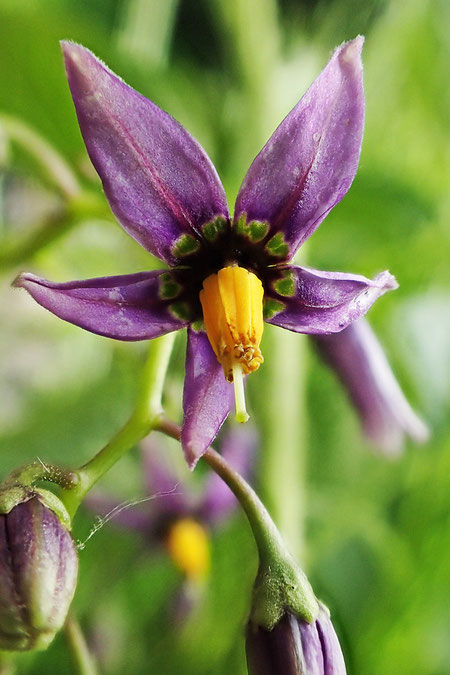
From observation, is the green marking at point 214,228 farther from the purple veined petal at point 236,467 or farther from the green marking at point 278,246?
the purple veined petal at point 236,467

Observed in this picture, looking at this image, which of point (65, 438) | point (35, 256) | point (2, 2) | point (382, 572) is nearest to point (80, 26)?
point (2, 2)

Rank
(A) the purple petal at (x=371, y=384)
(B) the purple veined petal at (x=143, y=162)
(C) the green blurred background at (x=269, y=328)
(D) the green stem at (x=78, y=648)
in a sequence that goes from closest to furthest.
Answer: (B) the purple veined petal at (x=143, y=162) → (D) the green stem at (x=78, y=648) → (A) the purple petal at (x=371, y=384) → (C) the green blurred background at (x=269, y=328)

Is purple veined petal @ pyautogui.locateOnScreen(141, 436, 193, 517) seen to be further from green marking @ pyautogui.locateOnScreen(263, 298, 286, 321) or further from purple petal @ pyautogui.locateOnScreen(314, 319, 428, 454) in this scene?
green marking @ pyautogui.locateOnScreen(263, 298, 286, 321)

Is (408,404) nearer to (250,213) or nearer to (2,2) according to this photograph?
(250,213)

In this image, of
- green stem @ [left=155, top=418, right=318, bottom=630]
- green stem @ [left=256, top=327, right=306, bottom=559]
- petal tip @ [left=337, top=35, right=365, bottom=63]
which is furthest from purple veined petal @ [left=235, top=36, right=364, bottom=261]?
green stem @ [left=256, top=327, right=306, bottom=559]

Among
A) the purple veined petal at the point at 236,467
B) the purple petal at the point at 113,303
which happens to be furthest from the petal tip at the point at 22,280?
the purple veined petal at the point at 236,467

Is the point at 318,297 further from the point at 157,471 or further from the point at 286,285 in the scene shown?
the point at 157,471
